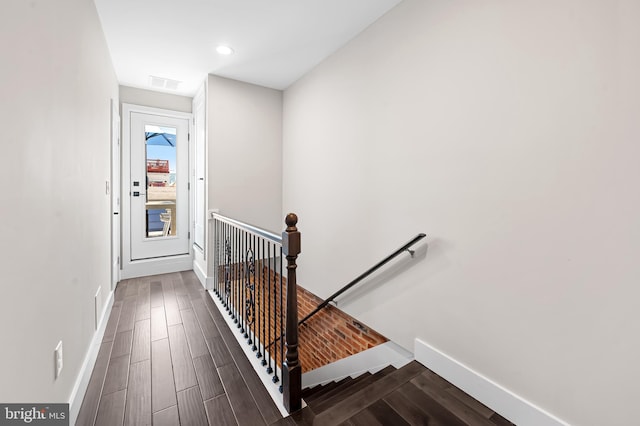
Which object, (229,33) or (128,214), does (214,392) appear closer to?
(229,33)

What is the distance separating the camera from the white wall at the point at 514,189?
1.17m

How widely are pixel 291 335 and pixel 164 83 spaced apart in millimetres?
3658

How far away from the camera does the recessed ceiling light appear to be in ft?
9.06

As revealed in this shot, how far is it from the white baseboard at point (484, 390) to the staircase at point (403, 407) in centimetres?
4

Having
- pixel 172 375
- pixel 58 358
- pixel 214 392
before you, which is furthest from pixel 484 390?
pixel 58 358

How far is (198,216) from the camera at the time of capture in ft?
13.0

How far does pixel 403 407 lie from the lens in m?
1.54

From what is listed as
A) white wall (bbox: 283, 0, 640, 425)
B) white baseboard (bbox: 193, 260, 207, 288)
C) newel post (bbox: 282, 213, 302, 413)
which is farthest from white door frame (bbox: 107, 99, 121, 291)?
white wall (bbox: 283, 0, 640, 425)

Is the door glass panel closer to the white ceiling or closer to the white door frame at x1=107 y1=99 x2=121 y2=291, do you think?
the white door frame at x1=107 y1=99 x2=121 y2=291

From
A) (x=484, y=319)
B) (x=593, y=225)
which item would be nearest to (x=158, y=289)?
(x=484, y=319)

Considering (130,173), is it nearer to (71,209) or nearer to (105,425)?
(71,209)

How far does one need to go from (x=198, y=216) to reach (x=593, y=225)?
13.1 feet

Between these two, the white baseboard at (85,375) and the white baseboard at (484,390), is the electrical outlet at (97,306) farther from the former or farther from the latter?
the white baseboard at (484,390)
